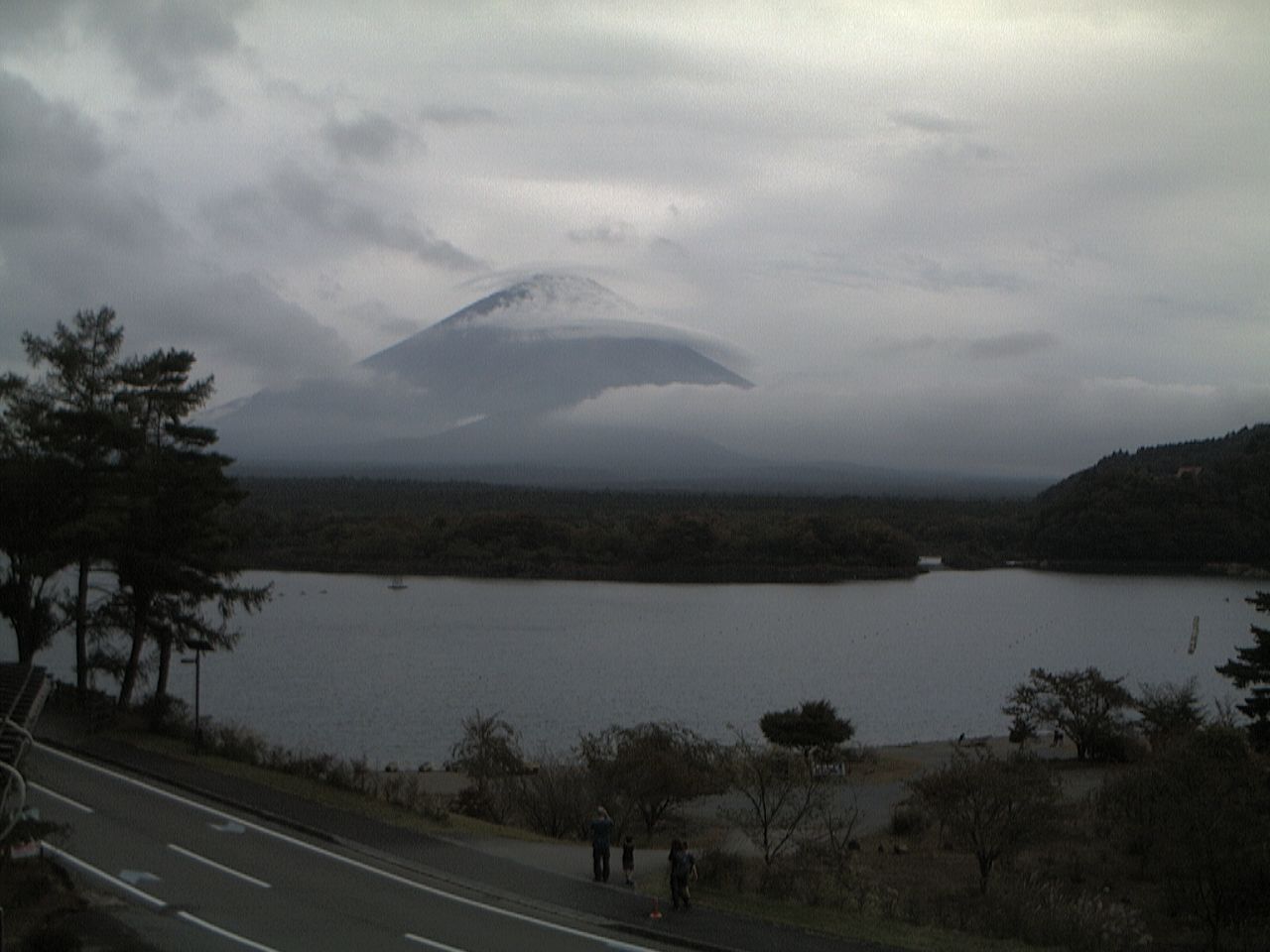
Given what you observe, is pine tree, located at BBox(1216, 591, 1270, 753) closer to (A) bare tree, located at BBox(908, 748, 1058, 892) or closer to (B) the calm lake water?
(A) bare tree, located at BBox(908, 748, 1058, 892)

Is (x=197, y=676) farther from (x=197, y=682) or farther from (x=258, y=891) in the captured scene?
(x=258, y=891)

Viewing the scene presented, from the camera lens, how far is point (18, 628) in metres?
23.6

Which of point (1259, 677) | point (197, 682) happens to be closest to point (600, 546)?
point (1259, 677)

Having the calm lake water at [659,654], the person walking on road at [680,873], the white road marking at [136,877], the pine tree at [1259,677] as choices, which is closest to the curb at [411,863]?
the person walking on road at [680,873]

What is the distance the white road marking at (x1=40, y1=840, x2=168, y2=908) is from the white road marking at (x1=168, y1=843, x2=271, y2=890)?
3.14 feet

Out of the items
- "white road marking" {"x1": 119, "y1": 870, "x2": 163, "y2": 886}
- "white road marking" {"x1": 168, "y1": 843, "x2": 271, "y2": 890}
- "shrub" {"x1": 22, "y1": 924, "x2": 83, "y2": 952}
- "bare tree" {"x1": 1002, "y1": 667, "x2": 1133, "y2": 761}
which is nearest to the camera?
"shrub" {"x1": 22, "y1": 924, "x2": 83, "y2": 952}

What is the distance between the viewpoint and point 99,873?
38.9 ft

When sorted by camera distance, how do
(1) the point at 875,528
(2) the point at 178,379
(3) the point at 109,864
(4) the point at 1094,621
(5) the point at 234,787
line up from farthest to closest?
(1) the point at 875,528, (4) the point at 1094,621, (2) the point at 178,379, (5) the point at 234,787, (3) the point at 109,864

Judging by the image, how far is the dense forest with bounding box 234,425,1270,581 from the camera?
85.2 m

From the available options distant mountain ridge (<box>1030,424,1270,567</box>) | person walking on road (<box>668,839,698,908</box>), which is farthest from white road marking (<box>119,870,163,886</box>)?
distant mountain ridge (<box>1030,424,1270,567</box>)

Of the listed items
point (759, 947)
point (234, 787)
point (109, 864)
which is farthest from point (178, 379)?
point (759, 947)

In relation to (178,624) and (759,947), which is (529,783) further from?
(759,947)

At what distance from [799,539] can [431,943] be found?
270ft

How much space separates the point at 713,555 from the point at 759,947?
7845 cm
